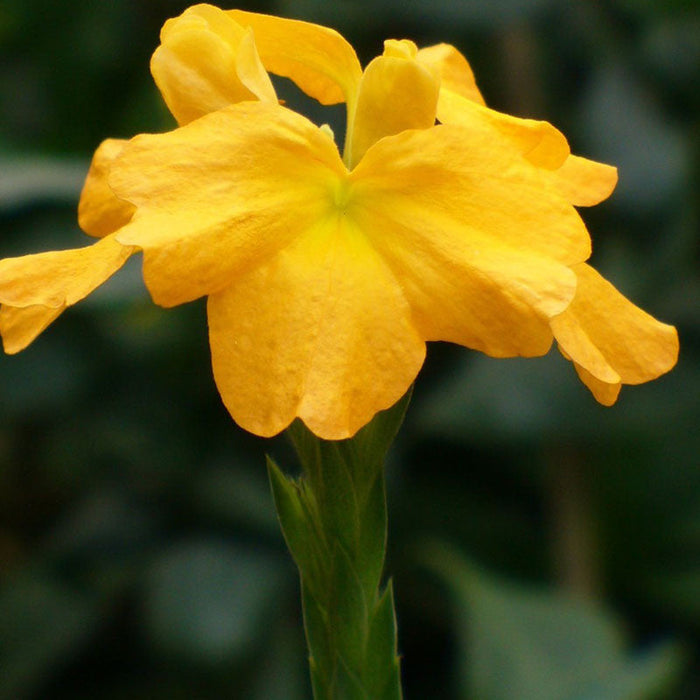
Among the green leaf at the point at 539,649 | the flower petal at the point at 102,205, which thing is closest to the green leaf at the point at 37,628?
the green leaf at the point at 539,649

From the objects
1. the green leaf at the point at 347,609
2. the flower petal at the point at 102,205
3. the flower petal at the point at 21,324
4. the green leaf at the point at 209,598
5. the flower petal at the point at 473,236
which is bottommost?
the green leaf at the point at 209,598

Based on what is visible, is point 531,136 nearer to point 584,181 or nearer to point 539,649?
point 584,181

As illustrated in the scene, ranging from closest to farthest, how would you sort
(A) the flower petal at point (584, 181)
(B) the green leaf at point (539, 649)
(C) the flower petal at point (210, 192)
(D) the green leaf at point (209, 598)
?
1. (C) the flower petal at point (210, 192)
2. (A) the flower petal at point (584, 181)
3. (B) the green leaf at point (539, 649)
4. (D) the green leaf at point (209, 598)

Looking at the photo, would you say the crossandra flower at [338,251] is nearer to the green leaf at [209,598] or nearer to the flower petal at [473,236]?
the flower petal at [473,236]

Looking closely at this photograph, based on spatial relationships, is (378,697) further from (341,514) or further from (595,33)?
(595,33)

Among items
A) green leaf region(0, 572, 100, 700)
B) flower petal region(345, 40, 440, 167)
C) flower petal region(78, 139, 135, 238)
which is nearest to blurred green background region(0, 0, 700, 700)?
green leaf region(0, 572, 100, 700)

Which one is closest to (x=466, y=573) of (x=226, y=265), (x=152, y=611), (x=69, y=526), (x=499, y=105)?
(x=152, y=611)
